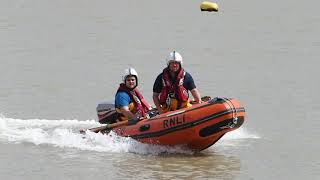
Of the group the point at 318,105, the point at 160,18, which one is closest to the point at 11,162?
the point at 318,105

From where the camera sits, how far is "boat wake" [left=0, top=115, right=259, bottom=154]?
49.9ft

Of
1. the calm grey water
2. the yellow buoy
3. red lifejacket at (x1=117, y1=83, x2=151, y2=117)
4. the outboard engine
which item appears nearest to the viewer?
the calm grey water

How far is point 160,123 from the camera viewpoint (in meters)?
14.9

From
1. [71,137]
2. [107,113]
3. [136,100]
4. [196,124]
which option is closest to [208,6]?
[107,113]

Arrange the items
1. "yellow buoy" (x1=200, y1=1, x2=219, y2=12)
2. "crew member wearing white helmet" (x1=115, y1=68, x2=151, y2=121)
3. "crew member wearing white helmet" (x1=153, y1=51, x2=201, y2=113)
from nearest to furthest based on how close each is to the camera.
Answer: "crew member wearing white helmet" (x1=153, y1=51, x2=201, y2=113), "crew member wearing white helmet" (x1=115, y1=68, x2=151, y2=121), "yellow buoy" (x1=200, y1=1, x2=219, y2=12)

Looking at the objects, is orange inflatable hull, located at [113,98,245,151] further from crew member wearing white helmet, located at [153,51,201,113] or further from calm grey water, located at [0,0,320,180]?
crew member wearing white helmet, located at [153,51,201,113]

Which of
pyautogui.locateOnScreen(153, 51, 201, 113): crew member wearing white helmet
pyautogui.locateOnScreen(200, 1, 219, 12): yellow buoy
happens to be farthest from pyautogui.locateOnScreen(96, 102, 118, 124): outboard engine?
pyautogui.locateOnScreen(200, 1, 219, 12): yellow buoy

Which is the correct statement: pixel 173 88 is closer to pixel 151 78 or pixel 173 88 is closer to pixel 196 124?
pixel 196 124

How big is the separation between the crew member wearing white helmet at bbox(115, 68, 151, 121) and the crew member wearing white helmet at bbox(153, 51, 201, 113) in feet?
1.46

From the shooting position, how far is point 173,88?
15.5m

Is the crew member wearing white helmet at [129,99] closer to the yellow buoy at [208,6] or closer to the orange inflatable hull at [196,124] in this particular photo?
the orange inflatable hull at [196,124]

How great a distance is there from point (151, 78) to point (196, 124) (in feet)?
27.3

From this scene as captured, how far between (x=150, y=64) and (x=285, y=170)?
1133 cm

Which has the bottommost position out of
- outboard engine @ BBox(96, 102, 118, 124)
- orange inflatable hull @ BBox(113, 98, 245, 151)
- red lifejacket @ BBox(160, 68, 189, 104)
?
orange inflatable hull @ BBox(113, 98, 245, 151)
